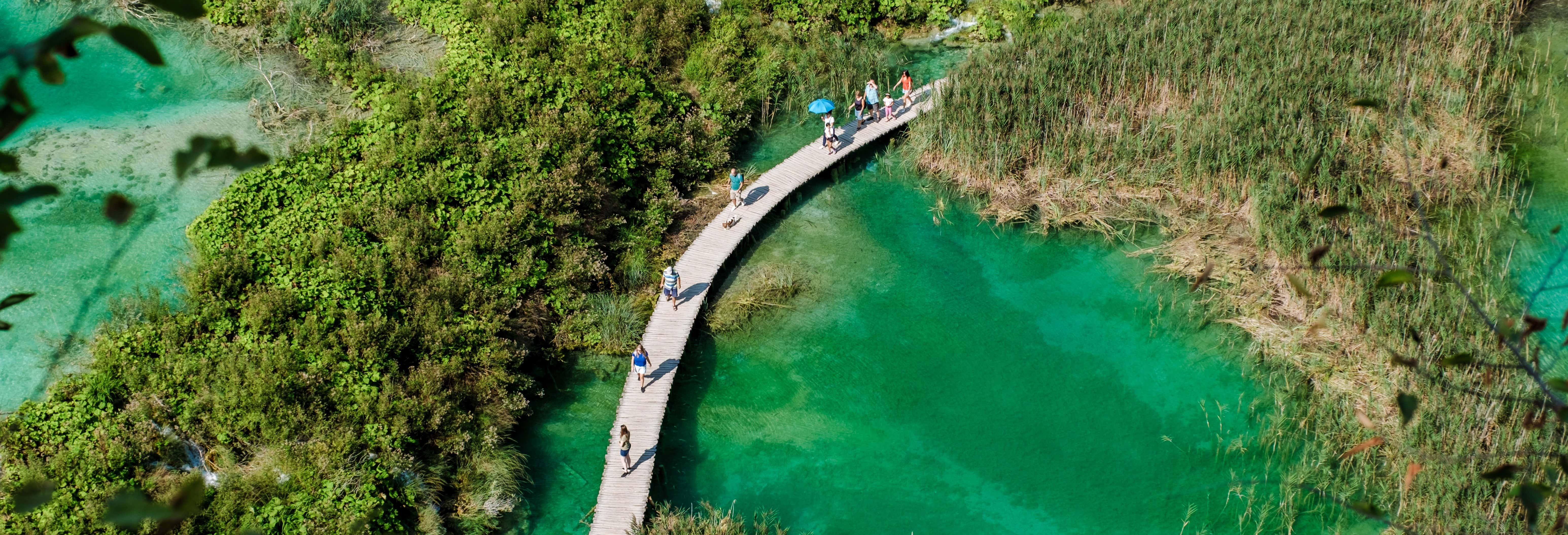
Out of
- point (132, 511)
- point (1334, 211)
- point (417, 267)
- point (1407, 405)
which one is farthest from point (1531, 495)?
point (417, 267)

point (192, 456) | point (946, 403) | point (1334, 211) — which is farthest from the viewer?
point (946, 403)

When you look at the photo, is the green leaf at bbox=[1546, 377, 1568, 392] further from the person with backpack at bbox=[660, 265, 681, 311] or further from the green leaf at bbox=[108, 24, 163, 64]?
the person with backpack at bbox=[660, 265, 681, 311]

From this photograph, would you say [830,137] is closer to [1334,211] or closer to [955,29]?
[955,29]

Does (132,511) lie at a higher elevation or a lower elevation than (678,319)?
higher

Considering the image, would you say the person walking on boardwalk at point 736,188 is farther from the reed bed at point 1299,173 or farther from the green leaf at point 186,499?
the green leaf at point 186,499

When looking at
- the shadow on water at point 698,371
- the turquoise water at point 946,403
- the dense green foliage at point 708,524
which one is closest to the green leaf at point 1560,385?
the turquoise water at point 946,403

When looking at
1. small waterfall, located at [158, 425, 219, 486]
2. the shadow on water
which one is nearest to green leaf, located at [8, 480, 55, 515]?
small waterfall, located at [158, 425, 219, 486]
